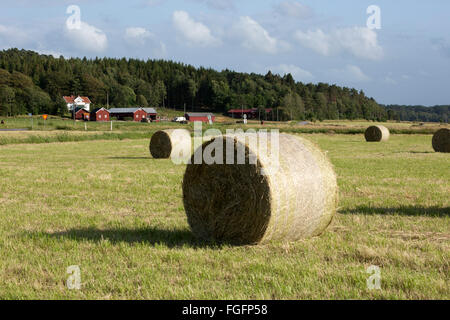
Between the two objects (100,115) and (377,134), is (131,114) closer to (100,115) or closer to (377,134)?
(100,115)

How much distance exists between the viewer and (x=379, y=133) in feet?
151

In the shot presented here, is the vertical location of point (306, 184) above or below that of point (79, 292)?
above

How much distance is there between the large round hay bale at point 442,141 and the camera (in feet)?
105

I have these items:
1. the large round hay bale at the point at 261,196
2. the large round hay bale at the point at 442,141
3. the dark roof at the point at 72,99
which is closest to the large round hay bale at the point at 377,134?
the large round hay bale at the point at 442,141

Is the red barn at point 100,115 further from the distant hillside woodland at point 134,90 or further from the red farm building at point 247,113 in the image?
the red farm building at point 247,113

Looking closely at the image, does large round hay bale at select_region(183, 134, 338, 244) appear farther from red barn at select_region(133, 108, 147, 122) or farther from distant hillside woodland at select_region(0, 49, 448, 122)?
red barn at select_region(133, 108, 147, 122)

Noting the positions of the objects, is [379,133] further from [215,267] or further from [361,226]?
[215,267]

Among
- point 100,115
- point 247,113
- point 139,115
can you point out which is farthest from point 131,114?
point 247,113

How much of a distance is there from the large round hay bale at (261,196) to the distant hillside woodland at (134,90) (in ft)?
388

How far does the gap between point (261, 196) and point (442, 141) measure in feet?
91.9

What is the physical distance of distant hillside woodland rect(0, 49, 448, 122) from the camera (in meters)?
132

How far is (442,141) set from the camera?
106 feet
